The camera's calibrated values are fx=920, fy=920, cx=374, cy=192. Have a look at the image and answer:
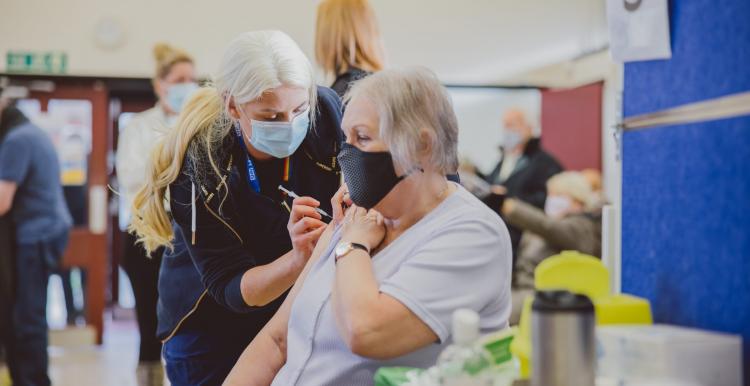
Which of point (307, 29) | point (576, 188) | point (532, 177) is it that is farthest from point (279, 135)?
point (307, 29)

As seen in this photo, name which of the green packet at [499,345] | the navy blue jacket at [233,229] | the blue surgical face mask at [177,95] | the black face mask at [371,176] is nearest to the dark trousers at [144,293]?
the blue surgical face mask at [177,95]

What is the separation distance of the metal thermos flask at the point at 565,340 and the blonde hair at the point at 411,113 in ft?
1.57

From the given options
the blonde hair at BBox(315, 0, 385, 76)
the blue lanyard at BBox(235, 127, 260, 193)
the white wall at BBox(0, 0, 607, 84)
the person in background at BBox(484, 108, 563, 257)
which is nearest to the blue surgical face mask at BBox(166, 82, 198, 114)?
the blonde hair at BBox(315, 0, 385, 76)

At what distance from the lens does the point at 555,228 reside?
4559mm

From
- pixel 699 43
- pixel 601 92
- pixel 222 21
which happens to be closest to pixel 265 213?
pixel 699 43

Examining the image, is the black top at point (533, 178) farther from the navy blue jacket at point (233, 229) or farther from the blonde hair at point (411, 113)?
the blonde hair at point (411, 113)

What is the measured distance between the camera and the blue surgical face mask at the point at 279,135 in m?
2.07

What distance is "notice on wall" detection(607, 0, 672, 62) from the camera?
1.46 metres

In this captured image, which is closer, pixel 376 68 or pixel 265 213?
pixel 265 213

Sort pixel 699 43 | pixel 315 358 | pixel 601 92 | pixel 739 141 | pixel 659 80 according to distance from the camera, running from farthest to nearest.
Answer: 1. pixel 601 92
2. pixel 315 358
3. pixel 659 80
4. pixel 699 43
5. pixel 739 141

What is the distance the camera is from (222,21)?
7.02 meters

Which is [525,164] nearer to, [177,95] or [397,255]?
[177,95]

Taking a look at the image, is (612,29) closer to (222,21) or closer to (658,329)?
(658,329)

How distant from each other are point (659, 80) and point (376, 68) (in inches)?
50.7
